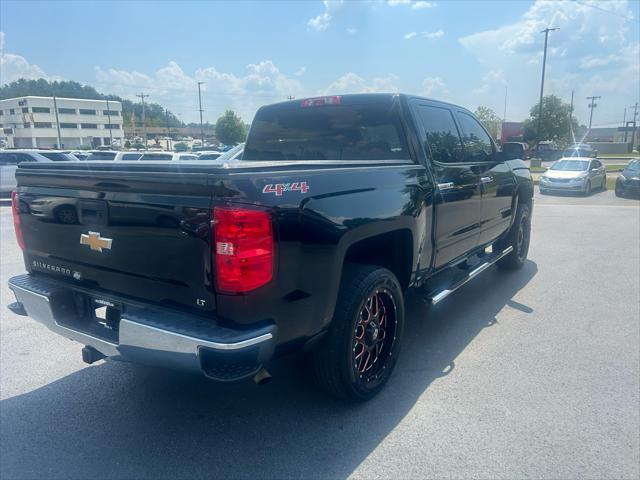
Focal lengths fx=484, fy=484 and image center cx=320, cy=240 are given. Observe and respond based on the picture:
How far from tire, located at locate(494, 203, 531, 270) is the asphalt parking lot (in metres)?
1.75

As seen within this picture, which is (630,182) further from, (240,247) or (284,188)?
(240,247)

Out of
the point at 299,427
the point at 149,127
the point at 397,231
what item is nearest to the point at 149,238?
the point at 299,427

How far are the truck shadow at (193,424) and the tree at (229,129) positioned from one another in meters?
70.6

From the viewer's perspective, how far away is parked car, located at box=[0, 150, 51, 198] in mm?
15586

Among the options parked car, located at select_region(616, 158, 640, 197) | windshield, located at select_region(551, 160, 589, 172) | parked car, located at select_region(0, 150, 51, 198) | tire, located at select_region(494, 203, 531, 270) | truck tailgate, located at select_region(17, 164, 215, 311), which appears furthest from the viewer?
windshield, located at select_region(551, 160, 589, 172)

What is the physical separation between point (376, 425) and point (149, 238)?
180cm

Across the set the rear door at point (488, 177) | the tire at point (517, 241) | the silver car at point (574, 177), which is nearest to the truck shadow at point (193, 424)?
the rear door at point (488, 177)

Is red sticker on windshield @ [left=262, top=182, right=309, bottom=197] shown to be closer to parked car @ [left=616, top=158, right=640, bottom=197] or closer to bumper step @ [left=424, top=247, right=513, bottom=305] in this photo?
bumper step @ [left=424, top=247, right=513, bottom=305]

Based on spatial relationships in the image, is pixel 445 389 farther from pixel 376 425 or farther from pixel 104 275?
pixel 104 275

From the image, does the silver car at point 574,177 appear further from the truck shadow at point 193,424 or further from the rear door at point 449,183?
the truck shadow at point 193,424

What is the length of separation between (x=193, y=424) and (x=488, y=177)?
3790mm

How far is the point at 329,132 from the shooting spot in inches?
173

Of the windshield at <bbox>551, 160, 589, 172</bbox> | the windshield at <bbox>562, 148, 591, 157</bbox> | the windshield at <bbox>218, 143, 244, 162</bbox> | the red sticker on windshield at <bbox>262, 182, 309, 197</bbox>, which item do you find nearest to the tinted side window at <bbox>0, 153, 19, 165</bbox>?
the windshield at <bbox>218, 143, 244, 162</bbox>

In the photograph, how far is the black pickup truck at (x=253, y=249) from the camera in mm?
2324
